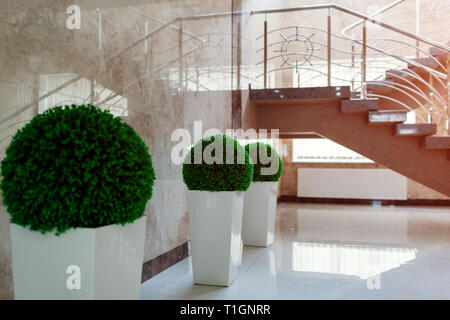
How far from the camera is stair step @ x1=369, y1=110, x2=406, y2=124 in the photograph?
452 cm

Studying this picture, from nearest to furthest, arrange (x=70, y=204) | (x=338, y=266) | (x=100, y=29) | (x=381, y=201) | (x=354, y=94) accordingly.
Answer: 1. (x=70, y=204)
2. (x=100, y=29)
3. (x=338, y=266)
4. (x=354, y=94)
5. (x=381, y=201)

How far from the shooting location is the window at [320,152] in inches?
328

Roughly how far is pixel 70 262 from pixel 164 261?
1.78 m

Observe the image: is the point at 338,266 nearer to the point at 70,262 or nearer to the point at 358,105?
the point at 358,105

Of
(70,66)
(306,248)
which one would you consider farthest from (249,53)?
(70,66)

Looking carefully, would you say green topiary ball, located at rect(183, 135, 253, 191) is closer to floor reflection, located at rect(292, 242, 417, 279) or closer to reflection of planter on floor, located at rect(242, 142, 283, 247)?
floor reflection, located at rect(292, 242, 417, 279)

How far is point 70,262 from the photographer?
1464mm

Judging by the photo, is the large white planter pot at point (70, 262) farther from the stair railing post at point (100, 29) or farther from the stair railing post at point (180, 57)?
the stair railing post at point (180, 57)

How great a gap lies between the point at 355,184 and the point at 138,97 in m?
6.24

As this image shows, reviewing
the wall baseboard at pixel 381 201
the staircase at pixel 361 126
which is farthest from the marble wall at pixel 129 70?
the wall baseboard at pixel 381 201

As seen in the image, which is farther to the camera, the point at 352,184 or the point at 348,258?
the point at 352,184

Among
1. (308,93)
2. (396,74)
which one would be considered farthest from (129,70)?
(396,74)

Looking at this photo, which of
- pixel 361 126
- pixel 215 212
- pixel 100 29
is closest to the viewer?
pixel 100 29
